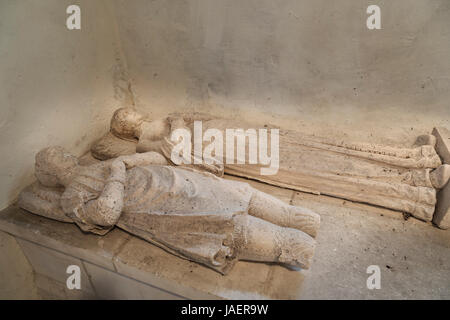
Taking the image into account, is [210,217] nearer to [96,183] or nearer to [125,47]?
[96,183]

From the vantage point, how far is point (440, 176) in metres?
2.47

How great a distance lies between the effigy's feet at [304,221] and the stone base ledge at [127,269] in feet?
1.06

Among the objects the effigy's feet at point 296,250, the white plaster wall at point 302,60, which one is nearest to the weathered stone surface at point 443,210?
the white plaster wall at point 302,60

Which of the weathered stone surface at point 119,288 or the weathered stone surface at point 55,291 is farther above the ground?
the weathered stone surface at point 119,288

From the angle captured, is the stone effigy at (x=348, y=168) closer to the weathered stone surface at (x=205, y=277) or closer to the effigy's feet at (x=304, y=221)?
the effigy's feet at (x=304, y=221)

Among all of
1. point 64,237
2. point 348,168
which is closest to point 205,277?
point 64,237

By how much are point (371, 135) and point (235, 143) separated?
57.2 inches

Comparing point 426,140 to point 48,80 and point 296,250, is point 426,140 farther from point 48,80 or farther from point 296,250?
point 48,80

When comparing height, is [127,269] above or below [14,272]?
above

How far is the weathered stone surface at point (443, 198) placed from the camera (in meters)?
2.45

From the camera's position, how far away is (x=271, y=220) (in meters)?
2.29

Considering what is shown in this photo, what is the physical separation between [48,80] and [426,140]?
142 inches

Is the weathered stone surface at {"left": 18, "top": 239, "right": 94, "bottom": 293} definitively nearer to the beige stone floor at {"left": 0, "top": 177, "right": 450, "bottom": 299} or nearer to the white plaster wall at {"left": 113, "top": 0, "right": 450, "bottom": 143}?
the beige stone floor at {"left": 0, "top": 177, "right": 450, "bottom": 299}
